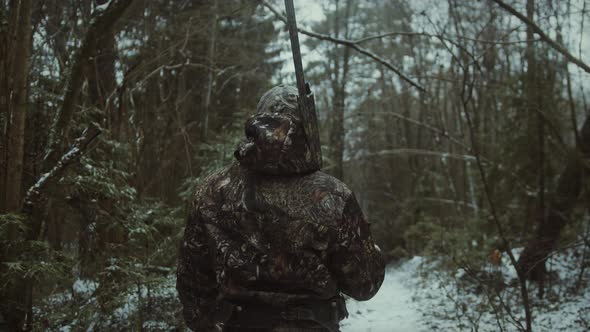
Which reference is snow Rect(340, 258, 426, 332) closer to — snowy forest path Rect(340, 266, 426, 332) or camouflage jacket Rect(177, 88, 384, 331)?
snowy forest path Rect(340, 266, 426, 332)

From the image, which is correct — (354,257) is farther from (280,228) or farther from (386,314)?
(386,314)

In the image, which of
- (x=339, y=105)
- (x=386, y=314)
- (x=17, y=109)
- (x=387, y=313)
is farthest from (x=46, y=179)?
(x=339, y=105)

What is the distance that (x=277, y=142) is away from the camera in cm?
204

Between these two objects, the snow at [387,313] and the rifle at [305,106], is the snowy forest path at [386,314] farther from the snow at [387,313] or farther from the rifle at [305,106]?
the rifle at [305,106]

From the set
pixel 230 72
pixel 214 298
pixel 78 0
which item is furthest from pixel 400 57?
pixel 214 298

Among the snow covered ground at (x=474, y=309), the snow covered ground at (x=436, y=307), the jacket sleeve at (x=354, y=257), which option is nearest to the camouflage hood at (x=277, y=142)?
the jacket sleeve at (x=354, y=257)

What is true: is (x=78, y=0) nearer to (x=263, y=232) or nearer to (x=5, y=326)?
(x=5, y=326)

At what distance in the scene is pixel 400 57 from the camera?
1930 cm

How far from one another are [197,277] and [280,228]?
0.49 metres

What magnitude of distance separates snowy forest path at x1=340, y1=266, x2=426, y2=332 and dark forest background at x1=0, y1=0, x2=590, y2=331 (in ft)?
3.83

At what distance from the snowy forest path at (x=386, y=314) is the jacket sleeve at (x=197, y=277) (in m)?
5.56

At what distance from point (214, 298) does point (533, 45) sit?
7.00 metres

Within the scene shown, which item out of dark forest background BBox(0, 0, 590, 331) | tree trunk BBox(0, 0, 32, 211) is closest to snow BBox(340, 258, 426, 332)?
dark forest background BBox(0, 0, 590, 331)

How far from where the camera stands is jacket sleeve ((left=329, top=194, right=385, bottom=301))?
80.4 inches
